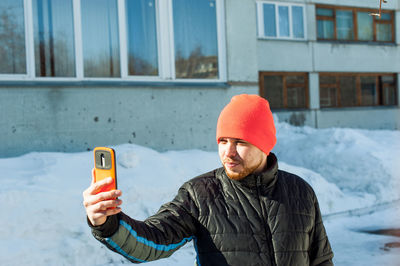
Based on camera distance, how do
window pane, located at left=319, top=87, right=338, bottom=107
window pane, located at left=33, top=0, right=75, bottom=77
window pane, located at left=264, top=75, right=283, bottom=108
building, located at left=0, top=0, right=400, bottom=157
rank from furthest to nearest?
window pane, located at left=319, top=87, right=338, bottom=107 < window pane, located at left=264, top=75, right=283, bottom=108 < window pane, located at left=33, top=0, right=75, bottom=77 < building, located at left=0, top=0, right=400, bottom=157

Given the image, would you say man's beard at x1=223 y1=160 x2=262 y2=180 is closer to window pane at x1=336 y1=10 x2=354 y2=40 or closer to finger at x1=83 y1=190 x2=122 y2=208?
finger at x1=83 y1=190 x2=122 y2=208

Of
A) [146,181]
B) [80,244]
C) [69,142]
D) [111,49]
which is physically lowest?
[80,244]

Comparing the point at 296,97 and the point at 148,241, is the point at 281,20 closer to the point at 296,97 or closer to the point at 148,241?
the point at 296,97

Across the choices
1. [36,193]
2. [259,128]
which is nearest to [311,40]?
[36,193]

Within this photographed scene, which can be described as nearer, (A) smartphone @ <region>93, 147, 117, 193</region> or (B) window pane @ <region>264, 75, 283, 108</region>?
(A) smartphone @ <region>93, 147, 117, 193</region>

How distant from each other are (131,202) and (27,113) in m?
2.57

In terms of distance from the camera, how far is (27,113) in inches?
282

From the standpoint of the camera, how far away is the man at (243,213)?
1843 mm

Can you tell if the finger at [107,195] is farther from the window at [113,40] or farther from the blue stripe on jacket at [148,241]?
the window at [113,40]

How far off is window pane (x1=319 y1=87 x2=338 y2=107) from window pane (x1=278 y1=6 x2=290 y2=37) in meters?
3.42

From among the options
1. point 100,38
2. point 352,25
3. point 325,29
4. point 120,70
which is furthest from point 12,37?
point 352,25

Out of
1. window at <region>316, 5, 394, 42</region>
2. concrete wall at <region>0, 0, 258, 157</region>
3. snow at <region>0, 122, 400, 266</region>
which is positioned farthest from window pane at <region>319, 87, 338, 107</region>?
concrete wall at <region>0, 0, 258, 157</region>

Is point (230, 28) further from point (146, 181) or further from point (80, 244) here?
point (80, 244)

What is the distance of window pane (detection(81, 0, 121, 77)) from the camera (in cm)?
782
